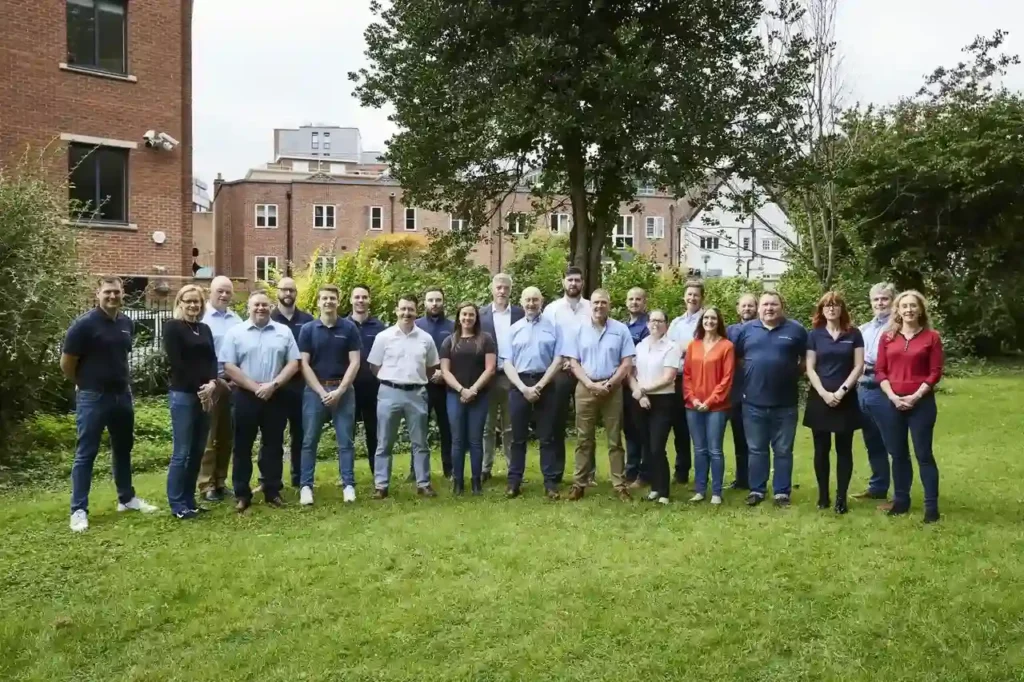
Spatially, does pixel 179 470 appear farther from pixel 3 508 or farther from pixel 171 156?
pixel 171 156

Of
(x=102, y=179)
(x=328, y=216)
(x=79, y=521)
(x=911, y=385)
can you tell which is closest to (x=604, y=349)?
(x=911, y=385)

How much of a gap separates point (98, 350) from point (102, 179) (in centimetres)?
1397

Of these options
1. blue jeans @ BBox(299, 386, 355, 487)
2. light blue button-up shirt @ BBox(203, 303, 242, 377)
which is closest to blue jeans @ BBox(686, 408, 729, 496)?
blue jeans @ BBox(299, 386, 355, 487)

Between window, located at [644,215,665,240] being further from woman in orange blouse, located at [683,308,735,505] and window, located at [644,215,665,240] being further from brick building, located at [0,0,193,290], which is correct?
woman in orange blouse, located at [683,308,735,505]

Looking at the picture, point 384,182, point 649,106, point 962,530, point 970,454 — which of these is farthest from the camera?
point 384,182

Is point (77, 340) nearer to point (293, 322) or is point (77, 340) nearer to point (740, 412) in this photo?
point (293, 322)

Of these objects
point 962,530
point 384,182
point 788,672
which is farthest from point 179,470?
point 384,182

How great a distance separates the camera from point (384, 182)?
173 ft

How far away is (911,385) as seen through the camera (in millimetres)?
7262

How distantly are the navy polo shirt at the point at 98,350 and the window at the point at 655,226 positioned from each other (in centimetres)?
5428

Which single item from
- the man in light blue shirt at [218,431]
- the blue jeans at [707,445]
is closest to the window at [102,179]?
the man in light blue shirt at [218,431]

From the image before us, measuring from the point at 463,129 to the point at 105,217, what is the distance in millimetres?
9539

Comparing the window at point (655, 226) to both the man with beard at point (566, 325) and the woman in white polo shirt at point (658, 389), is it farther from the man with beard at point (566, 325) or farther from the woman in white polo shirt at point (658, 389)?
the woman in white polo shirt at point (658, 389)

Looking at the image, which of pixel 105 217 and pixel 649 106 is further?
pixel 105 217
